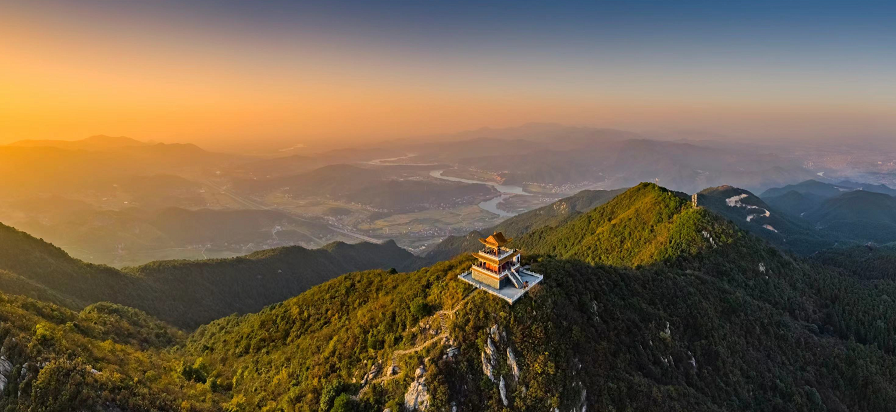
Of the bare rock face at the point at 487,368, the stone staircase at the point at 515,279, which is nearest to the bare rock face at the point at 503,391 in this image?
the bare rock face at the point at 487,368

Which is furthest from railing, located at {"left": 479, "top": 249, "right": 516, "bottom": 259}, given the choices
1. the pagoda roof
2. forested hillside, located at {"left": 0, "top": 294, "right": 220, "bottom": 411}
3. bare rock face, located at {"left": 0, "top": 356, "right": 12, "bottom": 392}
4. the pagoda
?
bare rock face, located at {"left": 0, "top": 356, "right": 12, "bottom": 392}

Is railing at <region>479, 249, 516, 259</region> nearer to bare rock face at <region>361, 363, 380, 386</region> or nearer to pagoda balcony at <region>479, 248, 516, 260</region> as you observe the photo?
pagoda balcony at <region>479, 248, 516, 260</region>

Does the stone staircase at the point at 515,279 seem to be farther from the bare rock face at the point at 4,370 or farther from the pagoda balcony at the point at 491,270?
the bare rock face at the point at 4,370

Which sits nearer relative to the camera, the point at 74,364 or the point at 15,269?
the point at 74,364

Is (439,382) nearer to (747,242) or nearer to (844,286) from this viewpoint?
(747,242)

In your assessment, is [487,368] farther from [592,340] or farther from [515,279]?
[592,340]

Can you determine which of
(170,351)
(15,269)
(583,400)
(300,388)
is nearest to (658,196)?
(583,400)

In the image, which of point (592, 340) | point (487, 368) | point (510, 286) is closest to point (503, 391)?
point (487, 368)
